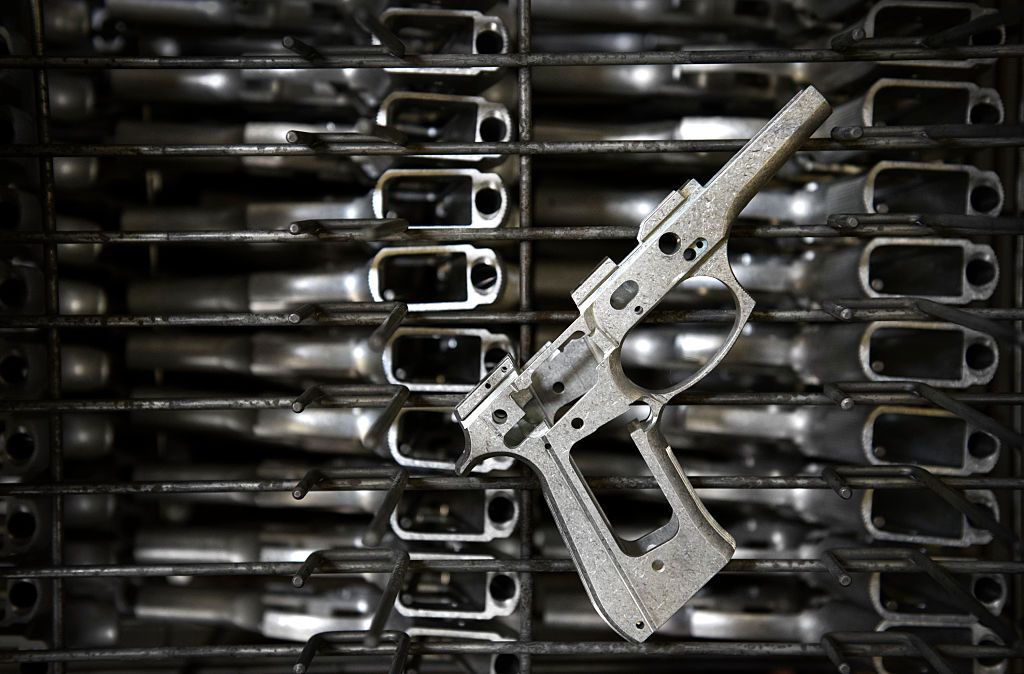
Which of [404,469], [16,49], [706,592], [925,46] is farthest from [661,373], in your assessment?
[16,49]

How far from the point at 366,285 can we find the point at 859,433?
2.19 ft

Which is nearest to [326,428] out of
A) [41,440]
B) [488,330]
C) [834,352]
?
[488,330]

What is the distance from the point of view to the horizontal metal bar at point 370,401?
0.86 m

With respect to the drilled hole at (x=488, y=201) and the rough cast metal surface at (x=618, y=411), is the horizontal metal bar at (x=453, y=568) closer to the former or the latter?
the rough cast metal surface at (x=618, y=411)

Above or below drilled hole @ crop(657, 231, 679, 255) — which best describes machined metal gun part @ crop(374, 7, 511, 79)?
above

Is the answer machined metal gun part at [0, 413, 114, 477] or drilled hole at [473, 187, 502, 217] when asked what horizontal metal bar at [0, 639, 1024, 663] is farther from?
drilled hole at [473, 187, 502, 217]

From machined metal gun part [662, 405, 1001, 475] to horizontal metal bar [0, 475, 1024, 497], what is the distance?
1.3 inches

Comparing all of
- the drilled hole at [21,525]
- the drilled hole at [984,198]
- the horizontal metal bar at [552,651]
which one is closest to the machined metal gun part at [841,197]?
the drilled hole at [984,198]

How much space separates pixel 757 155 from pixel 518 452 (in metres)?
0.42

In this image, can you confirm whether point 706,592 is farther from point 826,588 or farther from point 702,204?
point 702,204

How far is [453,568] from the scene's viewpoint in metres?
0.89

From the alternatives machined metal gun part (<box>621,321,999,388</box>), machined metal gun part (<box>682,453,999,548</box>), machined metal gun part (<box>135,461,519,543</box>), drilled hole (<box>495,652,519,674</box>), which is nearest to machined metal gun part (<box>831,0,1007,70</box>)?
machined metal gun part (<box>621,321,999,388</box>)

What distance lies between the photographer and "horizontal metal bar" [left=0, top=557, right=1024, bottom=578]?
34.5 inches

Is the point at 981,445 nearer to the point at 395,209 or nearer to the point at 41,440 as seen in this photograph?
the point at 395,209
